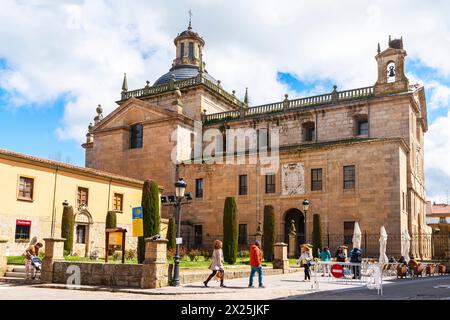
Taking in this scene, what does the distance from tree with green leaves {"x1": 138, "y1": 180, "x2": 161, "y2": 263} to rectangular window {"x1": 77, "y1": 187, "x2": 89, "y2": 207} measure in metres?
11.8

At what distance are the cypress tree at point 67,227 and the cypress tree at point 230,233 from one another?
27.8 feet

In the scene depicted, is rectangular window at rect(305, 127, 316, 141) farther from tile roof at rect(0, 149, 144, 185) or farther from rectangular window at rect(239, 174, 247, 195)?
tile roof at rect(0, 149, 144, 185)

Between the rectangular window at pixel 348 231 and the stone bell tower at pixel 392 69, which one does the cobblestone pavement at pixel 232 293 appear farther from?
the stone bell tower at pixel 392 69

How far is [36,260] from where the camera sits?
18.4 metres

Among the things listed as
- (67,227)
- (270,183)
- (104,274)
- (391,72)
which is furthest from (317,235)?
(104,274)

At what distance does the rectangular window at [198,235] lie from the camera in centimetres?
3612


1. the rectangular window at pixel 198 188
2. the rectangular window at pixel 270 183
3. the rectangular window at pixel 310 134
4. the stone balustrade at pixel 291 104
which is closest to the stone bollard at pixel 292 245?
the rectangular window at pixel 270 183

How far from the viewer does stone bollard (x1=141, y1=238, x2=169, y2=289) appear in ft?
49.9

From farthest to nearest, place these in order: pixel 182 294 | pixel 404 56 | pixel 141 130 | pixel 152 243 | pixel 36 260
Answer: pixel 141 130
pixel 404 56
pixel 36 260
pixel 152 243
pixel 182 294

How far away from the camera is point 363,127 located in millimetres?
35281
